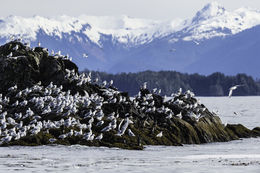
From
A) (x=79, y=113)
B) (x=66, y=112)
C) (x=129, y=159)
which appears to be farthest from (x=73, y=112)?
(x=129, y=159)

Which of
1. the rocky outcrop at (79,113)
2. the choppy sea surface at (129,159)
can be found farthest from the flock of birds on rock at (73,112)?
the choppy sea surface at (129,159)

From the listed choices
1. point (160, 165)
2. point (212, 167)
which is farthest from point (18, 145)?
point (212, 167)

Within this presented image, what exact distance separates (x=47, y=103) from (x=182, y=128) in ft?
52.4

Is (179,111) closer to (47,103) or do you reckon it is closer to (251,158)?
(47,103)

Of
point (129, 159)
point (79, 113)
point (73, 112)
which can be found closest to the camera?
point (129, 159)

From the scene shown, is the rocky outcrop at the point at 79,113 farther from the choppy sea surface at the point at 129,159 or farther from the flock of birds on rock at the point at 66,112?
the choppy sea surface at the point at 129,159

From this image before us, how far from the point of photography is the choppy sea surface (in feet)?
120

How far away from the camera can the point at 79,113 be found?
6225 cm

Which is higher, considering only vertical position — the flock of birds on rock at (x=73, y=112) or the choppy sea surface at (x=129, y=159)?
the flock of birds on rock at (x=73, y=112)

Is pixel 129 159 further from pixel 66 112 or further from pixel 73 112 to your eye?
pixel 73 112

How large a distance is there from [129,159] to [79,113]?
19.9 metres

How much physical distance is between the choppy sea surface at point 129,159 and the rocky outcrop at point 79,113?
110 inches

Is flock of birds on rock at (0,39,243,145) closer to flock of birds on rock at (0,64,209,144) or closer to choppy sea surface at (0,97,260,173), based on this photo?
flock of birds on rock at (0,64,209,144)

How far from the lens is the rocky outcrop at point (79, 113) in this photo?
54.0m
